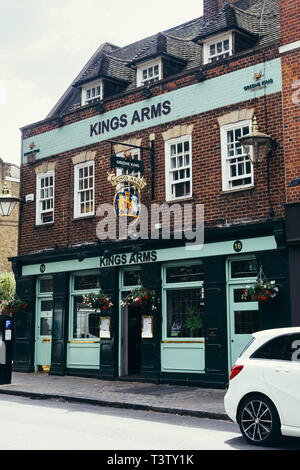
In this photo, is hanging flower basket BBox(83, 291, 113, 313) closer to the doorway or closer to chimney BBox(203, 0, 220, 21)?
the doorway

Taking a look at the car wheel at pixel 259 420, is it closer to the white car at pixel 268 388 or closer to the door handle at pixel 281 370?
the white car at pixel 268 388

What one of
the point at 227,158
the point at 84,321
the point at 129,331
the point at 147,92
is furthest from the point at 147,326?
the point at 147,92

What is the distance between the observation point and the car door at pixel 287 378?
7.62 metres

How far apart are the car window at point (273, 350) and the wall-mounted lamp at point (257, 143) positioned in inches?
239

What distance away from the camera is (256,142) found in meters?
13.3

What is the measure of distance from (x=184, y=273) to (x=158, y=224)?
1.53 metres

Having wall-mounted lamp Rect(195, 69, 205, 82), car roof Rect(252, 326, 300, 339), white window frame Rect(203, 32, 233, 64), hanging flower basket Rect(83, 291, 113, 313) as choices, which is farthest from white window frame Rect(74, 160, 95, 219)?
car roof Rect(252, 326, 300, 339)

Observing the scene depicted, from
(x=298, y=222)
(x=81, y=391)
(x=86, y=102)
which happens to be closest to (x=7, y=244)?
(x=86, y=102)

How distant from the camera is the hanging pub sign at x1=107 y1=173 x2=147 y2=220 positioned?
1611 centimetres

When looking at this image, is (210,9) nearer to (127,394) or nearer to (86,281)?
(86,281)

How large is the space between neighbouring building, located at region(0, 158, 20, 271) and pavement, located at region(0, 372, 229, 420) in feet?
54.8

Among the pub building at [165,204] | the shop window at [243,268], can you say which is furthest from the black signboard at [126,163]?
the shop window at [243,268]

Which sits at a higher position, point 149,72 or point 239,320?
point 149,72

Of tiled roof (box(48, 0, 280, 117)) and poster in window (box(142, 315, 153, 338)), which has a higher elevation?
tiled roof (box(48, 0, 280, 117))
